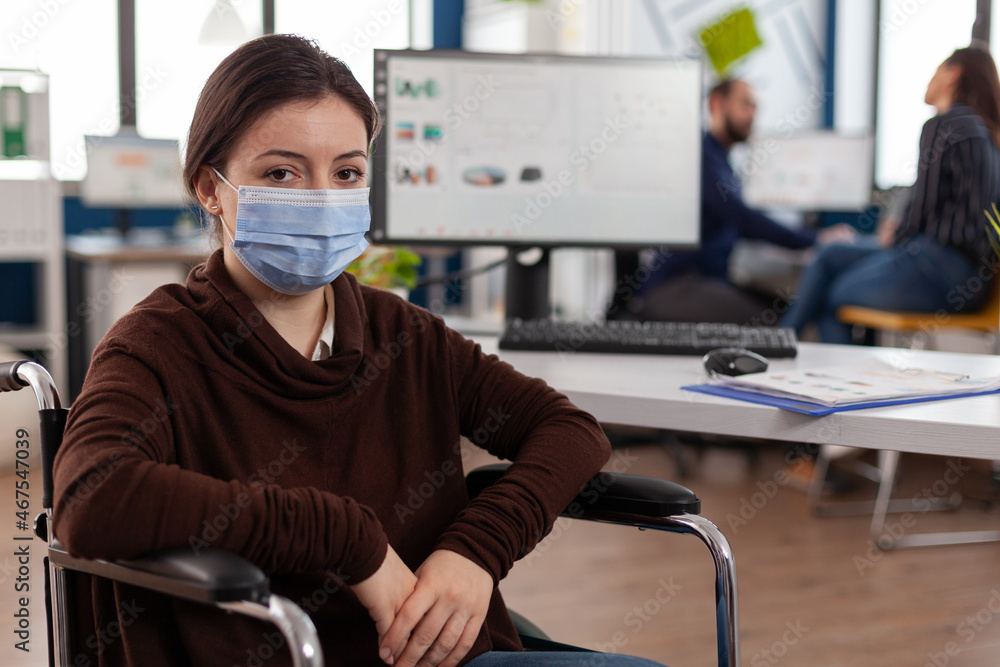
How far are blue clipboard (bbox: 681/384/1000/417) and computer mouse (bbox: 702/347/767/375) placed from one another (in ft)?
0.16

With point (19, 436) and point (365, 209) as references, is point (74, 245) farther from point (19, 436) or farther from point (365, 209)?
point (365, 209)

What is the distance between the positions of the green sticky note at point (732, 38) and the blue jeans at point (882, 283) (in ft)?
3.69

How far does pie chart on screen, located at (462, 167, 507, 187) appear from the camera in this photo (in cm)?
180

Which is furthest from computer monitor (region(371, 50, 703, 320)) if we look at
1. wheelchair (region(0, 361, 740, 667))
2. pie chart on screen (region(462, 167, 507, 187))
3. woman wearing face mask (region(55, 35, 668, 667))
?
wheelchair (region(0, 361, 740, 667))

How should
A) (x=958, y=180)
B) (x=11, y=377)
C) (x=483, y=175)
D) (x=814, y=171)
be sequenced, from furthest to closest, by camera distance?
1. (x=814, y=171)
2. (x=958, y=180)
3. (x=483, y=175)
4. (x=11, y=377)

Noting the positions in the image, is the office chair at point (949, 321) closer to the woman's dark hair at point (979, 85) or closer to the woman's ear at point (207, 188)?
the woman's dark hair at point (979, 85)

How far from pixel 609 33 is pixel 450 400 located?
4082 mm

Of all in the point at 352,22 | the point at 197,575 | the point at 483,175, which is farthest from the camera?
the point at 352,22

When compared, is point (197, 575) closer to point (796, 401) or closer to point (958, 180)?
point (796, 401)

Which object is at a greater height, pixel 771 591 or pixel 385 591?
pixel 385 591

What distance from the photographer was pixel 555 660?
0.99 meters

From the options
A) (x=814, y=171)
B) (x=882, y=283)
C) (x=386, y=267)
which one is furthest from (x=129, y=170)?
(x=882, y=283)

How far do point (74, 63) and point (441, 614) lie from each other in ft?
17.3

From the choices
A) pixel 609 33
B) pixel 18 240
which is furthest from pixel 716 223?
pixel 18 240
